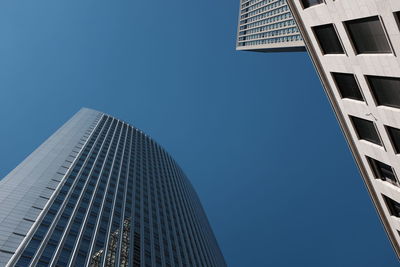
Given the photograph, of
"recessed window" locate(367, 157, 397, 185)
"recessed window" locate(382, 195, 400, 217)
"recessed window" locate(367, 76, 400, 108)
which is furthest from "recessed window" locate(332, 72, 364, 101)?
"recessed window" locate(382, 195, 400, 217)

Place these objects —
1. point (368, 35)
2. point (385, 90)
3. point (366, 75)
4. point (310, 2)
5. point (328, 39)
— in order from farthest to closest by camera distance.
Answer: point (310, 2)
point (328, 39)
point (366, 75)
point (385, 90)
point (368, 35)

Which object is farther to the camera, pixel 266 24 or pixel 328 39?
pixel 266 24

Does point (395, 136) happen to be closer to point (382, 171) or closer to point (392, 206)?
point (382, 171)

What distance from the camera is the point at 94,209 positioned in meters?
70.9

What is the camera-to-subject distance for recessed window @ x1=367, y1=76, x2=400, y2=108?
54.9ft

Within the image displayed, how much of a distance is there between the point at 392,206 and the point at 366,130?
585 centimetres

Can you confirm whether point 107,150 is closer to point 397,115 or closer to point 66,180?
point 66,180

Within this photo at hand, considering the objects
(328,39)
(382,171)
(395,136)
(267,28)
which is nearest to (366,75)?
(395,136)

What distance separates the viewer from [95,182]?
82875 millimetres

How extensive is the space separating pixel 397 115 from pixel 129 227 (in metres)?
60.0

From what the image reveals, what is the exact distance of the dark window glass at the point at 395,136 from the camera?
18.5 metres

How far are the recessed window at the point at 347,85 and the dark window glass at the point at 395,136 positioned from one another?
2604 mm

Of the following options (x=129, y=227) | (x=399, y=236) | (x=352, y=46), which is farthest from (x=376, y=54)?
(x=129, y=227)

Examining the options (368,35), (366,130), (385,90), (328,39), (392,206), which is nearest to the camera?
(368,35)
